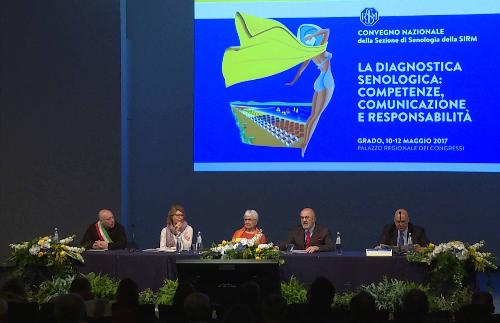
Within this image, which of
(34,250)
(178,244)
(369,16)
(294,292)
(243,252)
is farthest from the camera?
(369,16)

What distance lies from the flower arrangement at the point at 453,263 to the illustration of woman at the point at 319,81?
9.10ft

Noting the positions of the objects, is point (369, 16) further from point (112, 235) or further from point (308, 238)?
point (112, 235)

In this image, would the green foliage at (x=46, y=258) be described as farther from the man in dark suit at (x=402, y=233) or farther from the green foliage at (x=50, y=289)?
the man in dark suit at (x=402, y=233)

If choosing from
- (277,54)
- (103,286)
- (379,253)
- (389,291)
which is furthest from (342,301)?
(277,54)

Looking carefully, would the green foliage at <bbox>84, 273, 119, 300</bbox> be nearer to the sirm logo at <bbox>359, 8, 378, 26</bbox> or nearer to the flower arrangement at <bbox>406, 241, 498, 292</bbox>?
the flower arrangement at <bbox>406, 241, 498, 292</bbox>

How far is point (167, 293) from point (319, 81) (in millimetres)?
3341

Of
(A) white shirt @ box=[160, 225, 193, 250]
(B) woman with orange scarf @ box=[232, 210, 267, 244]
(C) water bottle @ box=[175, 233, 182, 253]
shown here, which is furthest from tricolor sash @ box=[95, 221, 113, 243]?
(B) woman with orange scarf @ box=[232, 210, 267, 244]

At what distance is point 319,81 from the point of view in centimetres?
930

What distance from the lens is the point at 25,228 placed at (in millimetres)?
9773

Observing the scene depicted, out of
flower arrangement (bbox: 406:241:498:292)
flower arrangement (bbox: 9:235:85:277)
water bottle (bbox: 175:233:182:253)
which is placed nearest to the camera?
flower arrangement (bbox: 406:241:498:292)

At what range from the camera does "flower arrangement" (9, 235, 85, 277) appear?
23.3ft

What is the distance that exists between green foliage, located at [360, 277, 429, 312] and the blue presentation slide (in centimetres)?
252

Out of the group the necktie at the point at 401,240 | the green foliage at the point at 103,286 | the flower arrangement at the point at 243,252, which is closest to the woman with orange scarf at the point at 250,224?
the flower arrangement at the point at 243,252

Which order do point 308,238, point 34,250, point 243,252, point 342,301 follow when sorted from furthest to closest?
point 308,238 → point 34,250 → point 243,252 → point 342,301
